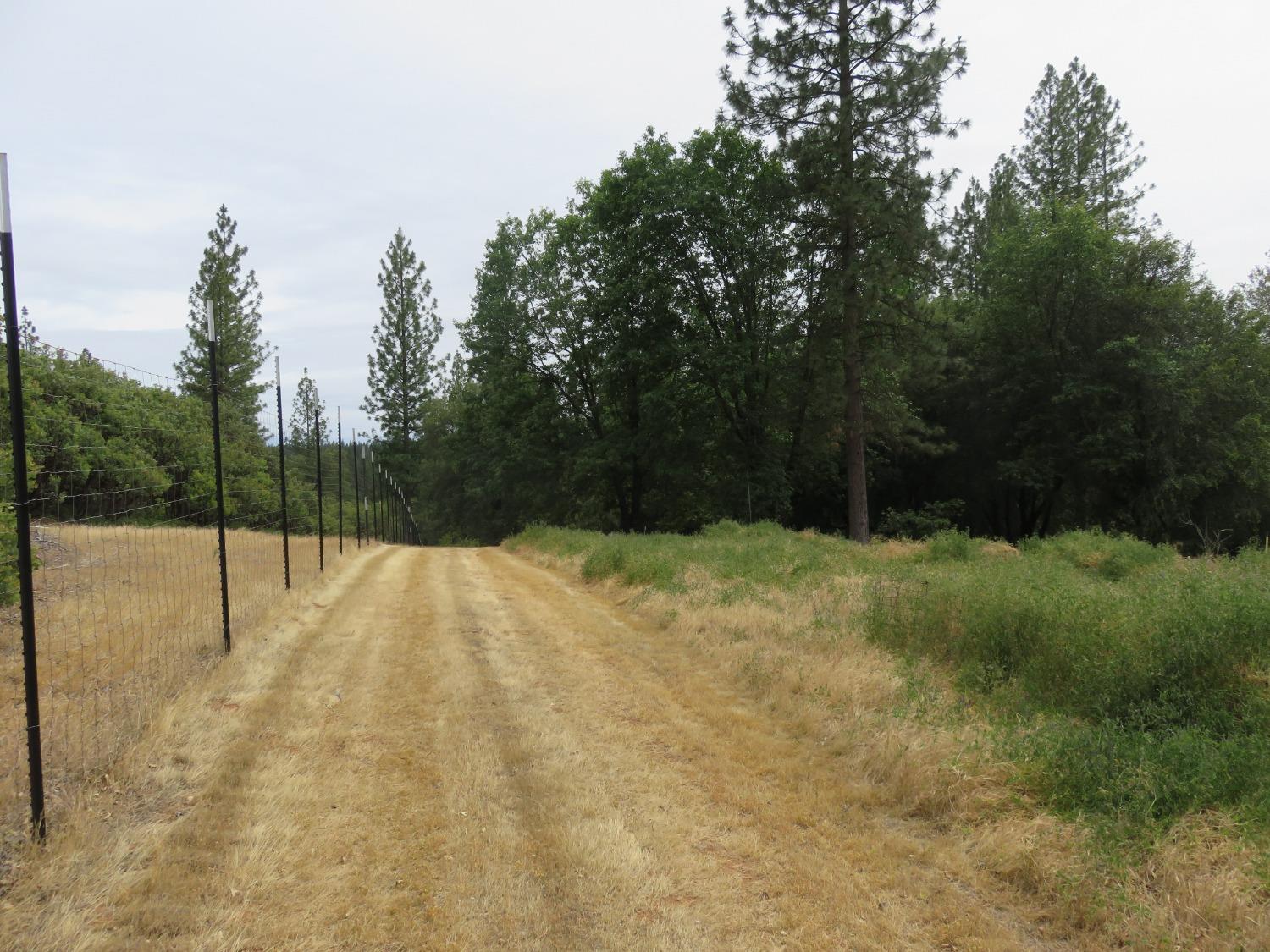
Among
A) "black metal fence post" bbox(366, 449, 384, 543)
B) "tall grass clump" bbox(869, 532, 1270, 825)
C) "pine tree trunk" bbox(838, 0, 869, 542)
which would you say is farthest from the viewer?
"black metal fence post" bbox(366, 449, 384, 543)

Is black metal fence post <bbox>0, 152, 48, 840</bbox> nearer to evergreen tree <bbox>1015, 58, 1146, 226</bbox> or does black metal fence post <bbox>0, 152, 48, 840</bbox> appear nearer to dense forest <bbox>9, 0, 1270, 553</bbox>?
dense forest <bbox>9, 0, 1270, 553</bbox>

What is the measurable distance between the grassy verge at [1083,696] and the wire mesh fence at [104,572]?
15.6 ft

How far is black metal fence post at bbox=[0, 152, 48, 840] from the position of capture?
3242 mm

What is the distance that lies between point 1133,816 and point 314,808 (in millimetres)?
4081

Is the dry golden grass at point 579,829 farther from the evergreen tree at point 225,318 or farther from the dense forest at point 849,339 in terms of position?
the evergreen tree at point 225,318

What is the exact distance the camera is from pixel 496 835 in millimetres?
3557

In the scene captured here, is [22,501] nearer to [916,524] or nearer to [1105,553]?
[1105,553]

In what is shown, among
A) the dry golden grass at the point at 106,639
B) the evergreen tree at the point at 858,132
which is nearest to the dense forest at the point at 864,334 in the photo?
the evergreen tree at the point at 858,132

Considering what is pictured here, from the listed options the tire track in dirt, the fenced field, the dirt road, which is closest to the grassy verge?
the tire track in dirt

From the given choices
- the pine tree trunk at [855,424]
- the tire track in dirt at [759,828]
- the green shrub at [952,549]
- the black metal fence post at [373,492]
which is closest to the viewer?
the tire track in dirt at [759,828]

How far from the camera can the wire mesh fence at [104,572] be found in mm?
4316

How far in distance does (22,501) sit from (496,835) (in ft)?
8.89

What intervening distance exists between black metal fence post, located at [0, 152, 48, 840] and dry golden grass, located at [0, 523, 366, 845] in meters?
0.22

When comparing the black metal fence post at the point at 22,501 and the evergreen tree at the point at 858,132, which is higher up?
the evergreen tree at the point at 858,132
